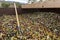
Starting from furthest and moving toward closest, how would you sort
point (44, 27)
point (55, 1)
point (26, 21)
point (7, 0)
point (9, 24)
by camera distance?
1. point (7, 0)
2. point (26, 21)
3. point (9, 24)
4. point (44, 27)
5. point (55, 1)

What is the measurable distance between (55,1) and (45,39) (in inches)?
30.5

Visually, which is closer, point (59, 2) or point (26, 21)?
point (59, 2)

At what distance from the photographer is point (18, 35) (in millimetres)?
3059

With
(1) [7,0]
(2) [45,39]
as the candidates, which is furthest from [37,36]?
(1) [7,0]

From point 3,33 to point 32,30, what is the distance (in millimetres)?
590

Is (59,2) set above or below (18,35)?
above

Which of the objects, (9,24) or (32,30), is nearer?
(32,30)

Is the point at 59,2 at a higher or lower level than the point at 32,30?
higher

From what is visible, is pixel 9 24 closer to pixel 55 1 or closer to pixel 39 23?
Result: pixel 39 23

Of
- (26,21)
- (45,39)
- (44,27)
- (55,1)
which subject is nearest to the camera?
(45,39)

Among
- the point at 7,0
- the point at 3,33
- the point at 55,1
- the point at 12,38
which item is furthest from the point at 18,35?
the point at 7,0

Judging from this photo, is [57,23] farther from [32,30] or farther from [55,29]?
[32,30]

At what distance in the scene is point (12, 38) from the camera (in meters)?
2.97

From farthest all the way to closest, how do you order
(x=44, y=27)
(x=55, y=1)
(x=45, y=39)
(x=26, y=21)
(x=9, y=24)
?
(x=26, y=21) → (x=9, y=24) → (x=44, y=27) → (x=55, y=1) → (x=45, y=39)
